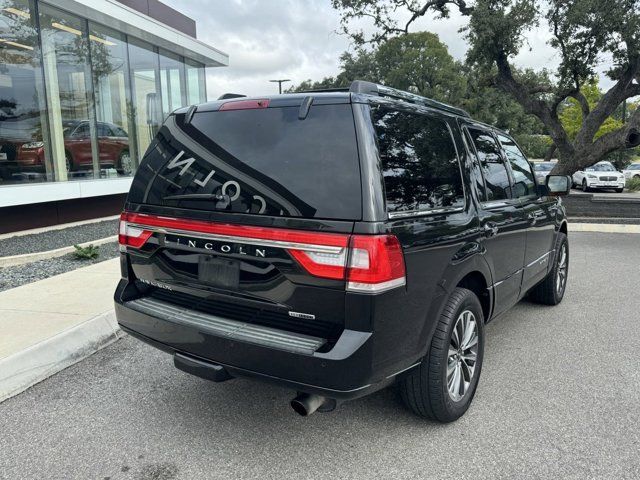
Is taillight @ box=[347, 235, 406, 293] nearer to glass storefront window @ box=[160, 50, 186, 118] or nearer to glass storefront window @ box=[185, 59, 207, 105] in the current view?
glass storefront window @ box=[160, 50, 186, 118]

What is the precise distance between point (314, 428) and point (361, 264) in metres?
1.31

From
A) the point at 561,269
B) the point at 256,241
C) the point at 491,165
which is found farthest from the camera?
the point at 561,269

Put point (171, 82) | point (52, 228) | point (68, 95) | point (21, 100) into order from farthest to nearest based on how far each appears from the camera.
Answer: point (171, 82), point (68, 95), point (52, 228), point (21, 100)

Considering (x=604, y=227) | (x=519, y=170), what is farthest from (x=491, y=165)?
(x=604, y=227)

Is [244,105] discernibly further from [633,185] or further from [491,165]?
[633,185]

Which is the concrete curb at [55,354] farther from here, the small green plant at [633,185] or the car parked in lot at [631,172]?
the car parked in lot at [631,172]

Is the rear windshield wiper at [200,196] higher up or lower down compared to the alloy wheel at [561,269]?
higher up

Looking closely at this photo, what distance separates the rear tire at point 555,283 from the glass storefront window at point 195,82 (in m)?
12.5

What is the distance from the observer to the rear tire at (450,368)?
286 centimetres

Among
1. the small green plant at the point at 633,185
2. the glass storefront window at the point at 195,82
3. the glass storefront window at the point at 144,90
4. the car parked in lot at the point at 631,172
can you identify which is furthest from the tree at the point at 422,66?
the glass storefront window at the point at 144,90

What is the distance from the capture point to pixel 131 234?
3.23m

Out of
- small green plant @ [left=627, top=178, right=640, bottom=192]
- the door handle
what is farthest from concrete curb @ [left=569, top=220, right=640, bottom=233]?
small green plant @ [left=627, top=178, right=640, bottom=192]

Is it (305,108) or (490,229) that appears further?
(490,229)

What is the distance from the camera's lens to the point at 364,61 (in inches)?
2020
